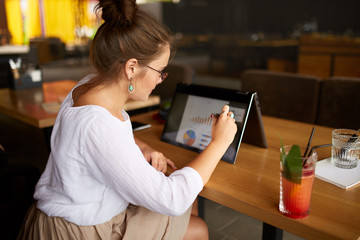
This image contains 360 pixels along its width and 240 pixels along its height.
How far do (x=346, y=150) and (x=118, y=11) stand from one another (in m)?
0.84

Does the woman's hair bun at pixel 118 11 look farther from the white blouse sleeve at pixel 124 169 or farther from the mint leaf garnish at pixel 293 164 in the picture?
the mint leaf garnish at pixel 293 164

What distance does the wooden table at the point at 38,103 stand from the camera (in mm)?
1905

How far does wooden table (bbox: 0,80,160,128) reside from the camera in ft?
6.25

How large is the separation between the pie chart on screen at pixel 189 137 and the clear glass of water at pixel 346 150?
502mm

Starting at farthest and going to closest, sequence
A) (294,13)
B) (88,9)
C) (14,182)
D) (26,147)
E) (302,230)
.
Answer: (88,9), (294,13), (26,147), (14,182), (302,230)

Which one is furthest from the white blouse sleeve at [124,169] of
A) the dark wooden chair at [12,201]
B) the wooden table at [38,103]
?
the wooden table at [38,103]

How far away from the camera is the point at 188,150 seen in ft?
4.23

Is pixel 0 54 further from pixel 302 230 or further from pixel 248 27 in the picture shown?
pixel 302 230

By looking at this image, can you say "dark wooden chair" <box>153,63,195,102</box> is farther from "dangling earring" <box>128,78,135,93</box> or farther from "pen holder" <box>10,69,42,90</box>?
"dangling earring" <box>128,78,135,93</box>

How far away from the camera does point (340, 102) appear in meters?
2.14

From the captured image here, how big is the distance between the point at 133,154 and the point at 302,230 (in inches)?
17.8

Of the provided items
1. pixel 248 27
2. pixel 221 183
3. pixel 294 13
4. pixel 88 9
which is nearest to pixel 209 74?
pixel 248 27

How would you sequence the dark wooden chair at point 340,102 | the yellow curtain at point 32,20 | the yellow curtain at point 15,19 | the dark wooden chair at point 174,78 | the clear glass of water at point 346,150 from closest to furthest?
the clear glass of water at point 346,150
the dark wooden chair at point 340,102
the dark wooden chair at point 174,78
the yellow curtain at point 15,19
the yellow curtain at point 32,20

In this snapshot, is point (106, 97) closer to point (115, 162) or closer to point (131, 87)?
point (131, 87)
